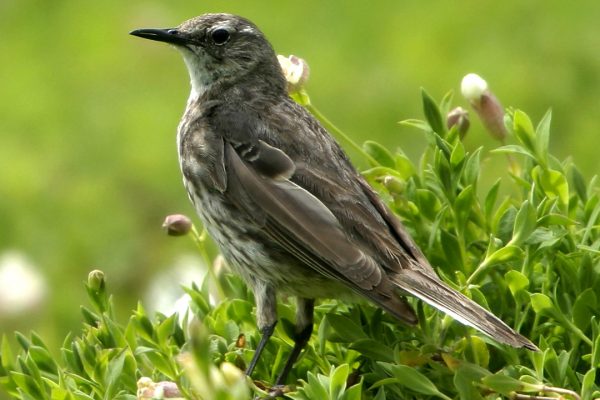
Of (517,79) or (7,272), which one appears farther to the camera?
(517,79)

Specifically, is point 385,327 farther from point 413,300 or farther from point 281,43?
point 281,43

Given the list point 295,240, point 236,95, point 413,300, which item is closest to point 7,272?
point 236,95

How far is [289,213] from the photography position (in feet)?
14.5

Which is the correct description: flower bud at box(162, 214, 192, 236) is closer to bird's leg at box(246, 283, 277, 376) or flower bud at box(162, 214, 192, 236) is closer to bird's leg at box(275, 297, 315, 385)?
bird's leg at box(246, 283, 277, 376)

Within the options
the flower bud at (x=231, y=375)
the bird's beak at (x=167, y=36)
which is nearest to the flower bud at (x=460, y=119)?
the bird's beak at (x=167, y=36)

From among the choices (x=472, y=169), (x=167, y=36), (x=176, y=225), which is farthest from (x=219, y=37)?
(x=472, y=169)

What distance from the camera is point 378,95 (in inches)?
364

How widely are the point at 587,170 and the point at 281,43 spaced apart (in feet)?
10.0

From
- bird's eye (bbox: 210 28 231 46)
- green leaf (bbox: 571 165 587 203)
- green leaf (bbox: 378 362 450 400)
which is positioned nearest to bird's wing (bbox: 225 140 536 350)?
green leaf (bbox: 378 362 450 400)

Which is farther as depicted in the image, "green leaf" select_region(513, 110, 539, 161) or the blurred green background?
the blurred green background

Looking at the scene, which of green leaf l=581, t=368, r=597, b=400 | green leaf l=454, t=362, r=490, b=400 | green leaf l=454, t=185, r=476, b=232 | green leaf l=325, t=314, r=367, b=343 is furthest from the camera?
green leaf l=454, t=185, r=476, b=232

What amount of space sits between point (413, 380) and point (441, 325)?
43 centimetres

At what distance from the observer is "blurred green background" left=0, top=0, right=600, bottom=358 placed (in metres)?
8.20

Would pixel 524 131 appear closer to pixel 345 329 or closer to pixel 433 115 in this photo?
pixel 433 115
